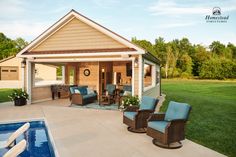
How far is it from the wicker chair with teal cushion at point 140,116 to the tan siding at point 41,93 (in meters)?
7.93

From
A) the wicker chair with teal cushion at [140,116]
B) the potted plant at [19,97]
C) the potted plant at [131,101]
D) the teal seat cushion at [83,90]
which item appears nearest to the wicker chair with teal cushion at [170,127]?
the wicker chair with teal cushion at [140,116]

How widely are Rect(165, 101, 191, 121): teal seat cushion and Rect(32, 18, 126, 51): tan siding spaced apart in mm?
5610

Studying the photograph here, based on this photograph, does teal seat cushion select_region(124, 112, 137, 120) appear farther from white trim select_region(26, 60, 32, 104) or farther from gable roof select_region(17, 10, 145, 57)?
white trim select_region(26, 60, 32, 104)

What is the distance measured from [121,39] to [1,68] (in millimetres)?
29405

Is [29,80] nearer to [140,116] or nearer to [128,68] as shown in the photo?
[128,68]

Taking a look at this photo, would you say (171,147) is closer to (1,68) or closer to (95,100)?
(95,100)

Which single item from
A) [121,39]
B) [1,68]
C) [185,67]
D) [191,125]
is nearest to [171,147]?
[191,125]

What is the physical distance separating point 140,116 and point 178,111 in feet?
4.54

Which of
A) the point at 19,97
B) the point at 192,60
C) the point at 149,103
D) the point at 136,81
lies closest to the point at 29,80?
the point at 19,97

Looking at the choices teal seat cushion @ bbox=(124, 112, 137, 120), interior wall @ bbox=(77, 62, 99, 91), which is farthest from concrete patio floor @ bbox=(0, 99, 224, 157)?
interior wall @ bbox=(77, 62, 99, 91)

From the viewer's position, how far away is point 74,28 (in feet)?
40.9

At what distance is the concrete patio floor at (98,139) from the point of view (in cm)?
560

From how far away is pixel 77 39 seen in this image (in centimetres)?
1233

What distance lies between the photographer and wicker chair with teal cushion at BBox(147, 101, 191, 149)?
5.85m
